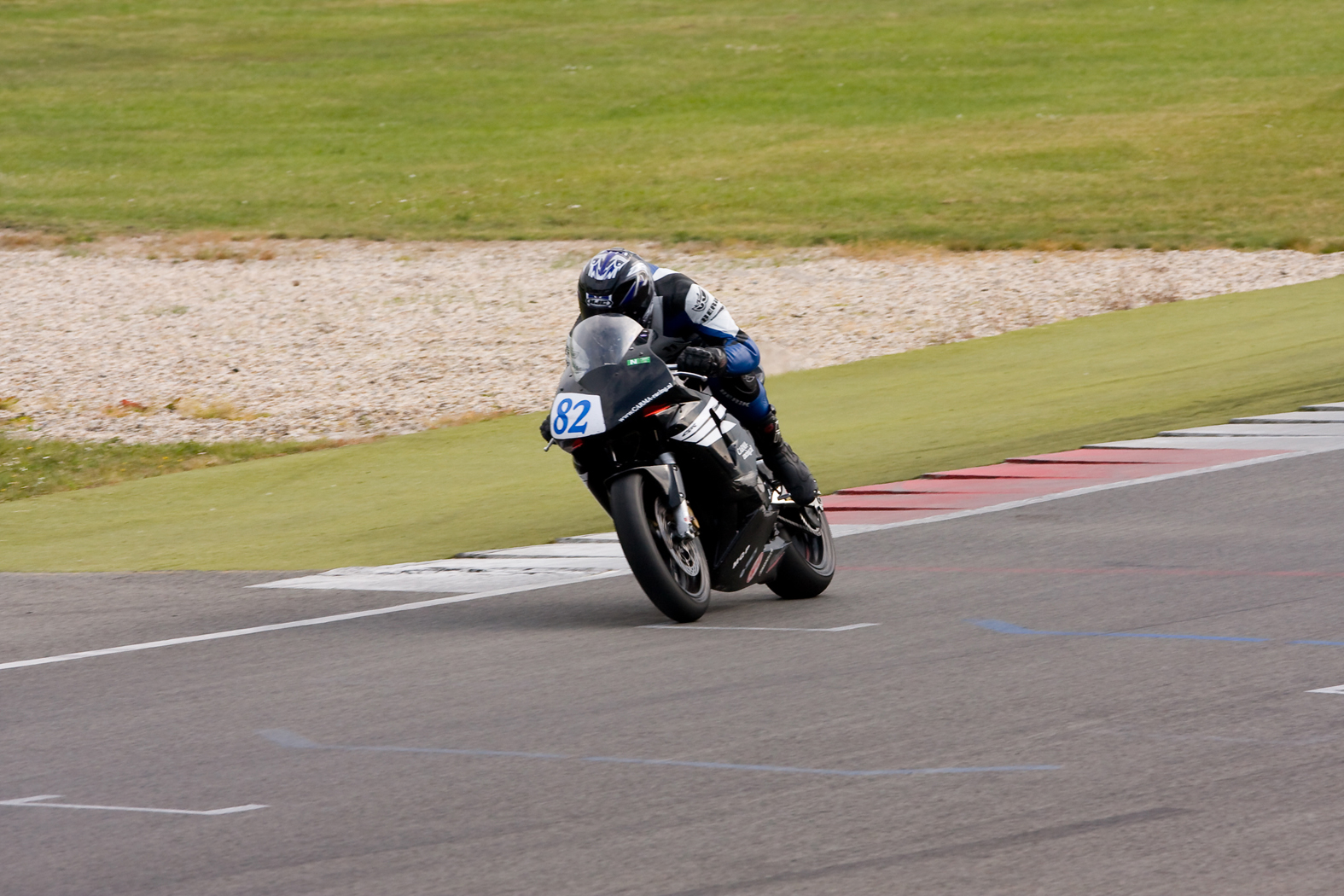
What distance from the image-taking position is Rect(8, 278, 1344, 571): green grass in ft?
42.3

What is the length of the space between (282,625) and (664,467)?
2248mm

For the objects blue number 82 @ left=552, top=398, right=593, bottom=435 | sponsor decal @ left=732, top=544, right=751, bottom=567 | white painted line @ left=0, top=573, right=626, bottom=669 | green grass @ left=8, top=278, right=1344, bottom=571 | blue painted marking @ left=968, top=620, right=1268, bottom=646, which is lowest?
green grass @ left=8, top=278, right=1344, bottom=571

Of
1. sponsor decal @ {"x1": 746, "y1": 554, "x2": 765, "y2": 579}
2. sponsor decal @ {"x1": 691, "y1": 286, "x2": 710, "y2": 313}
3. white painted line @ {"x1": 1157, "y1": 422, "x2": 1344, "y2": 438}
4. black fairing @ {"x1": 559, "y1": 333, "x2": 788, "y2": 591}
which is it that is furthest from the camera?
white painted line @ {"x1": 1157, "y1": 422, "x2": 1344, "y2": 438}

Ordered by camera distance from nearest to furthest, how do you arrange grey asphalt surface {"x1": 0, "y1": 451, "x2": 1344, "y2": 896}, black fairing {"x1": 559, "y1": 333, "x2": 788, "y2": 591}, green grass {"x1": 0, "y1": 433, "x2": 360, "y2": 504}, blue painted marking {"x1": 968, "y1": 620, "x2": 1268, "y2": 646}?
grey asphalt surface {"x1": 0, "y1": 451, "x2": 1344, "y2": 896} < blue painted marking {"x1": 968, "y1": 620, "x2": 1268, "y2": 646} < black fairing {"x1": 559, "y1": 333, "x2": 788, "y2": 591} < green grass {"x1": 0, "y1": 433, "x2": 360, "y2": 504}

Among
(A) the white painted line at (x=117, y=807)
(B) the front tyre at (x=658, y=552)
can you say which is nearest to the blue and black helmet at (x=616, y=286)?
(B) the front tyre at (x=658, y=552)

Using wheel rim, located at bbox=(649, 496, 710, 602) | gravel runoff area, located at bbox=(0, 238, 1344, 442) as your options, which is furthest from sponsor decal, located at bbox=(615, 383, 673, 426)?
gravel runoff area, located at bbox=(0, 238, 1344, 442)

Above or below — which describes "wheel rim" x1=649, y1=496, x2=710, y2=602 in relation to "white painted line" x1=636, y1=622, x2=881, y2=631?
above

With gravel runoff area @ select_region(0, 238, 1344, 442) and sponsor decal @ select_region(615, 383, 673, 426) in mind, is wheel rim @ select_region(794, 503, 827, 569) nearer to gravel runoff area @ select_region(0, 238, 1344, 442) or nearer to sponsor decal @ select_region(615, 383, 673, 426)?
sponsor decal @ select_region(615, 383, 673, 426)

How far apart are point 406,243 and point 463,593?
64.8 feet

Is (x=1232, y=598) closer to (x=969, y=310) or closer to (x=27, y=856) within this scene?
(x=27, y=856)

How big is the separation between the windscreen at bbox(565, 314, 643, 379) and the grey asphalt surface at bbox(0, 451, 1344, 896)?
1192 mm

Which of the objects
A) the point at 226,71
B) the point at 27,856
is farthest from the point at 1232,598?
the point at 226,71

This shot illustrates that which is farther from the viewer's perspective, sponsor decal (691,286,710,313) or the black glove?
sponsor decal (691,286,710,313)

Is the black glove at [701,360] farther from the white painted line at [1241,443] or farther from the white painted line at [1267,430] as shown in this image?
the white painted line at [1267,430]
